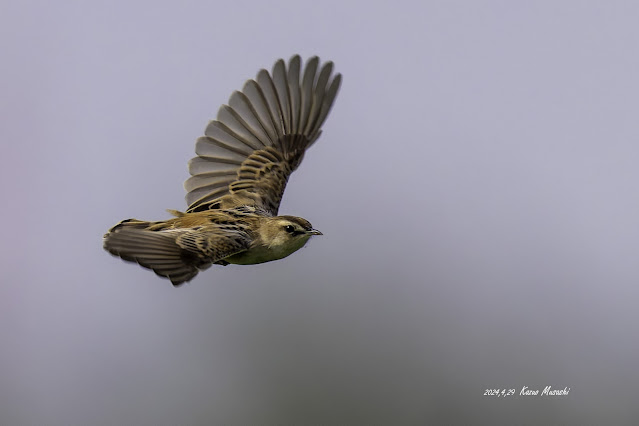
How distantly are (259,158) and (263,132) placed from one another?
1.13 ft

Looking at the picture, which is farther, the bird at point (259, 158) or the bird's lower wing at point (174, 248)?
the bird at point (259, 158)

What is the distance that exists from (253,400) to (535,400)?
13.9 feet

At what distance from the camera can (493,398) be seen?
17312 mm

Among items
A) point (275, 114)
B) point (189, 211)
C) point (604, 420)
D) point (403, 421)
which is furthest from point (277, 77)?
point (604, 420)

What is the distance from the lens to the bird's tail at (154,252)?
8492mm

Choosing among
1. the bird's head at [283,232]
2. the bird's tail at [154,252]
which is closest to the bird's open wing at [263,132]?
the bird's head at [283,232]

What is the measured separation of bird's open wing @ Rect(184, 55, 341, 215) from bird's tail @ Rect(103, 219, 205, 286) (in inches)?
94.2

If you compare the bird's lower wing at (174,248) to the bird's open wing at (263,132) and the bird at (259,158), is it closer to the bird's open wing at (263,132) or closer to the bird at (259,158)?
the bird at (259,158)

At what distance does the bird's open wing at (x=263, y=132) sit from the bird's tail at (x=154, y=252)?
239 cm

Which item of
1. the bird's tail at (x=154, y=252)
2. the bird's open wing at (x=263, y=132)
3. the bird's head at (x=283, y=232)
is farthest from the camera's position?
the bird's open wing at (x=263, y=132)

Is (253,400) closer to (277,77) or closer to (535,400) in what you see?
(535,400)

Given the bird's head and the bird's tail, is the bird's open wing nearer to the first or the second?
the bird's head

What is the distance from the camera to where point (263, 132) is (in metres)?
11.8

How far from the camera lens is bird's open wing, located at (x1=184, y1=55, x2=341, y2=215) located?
1142 cm
